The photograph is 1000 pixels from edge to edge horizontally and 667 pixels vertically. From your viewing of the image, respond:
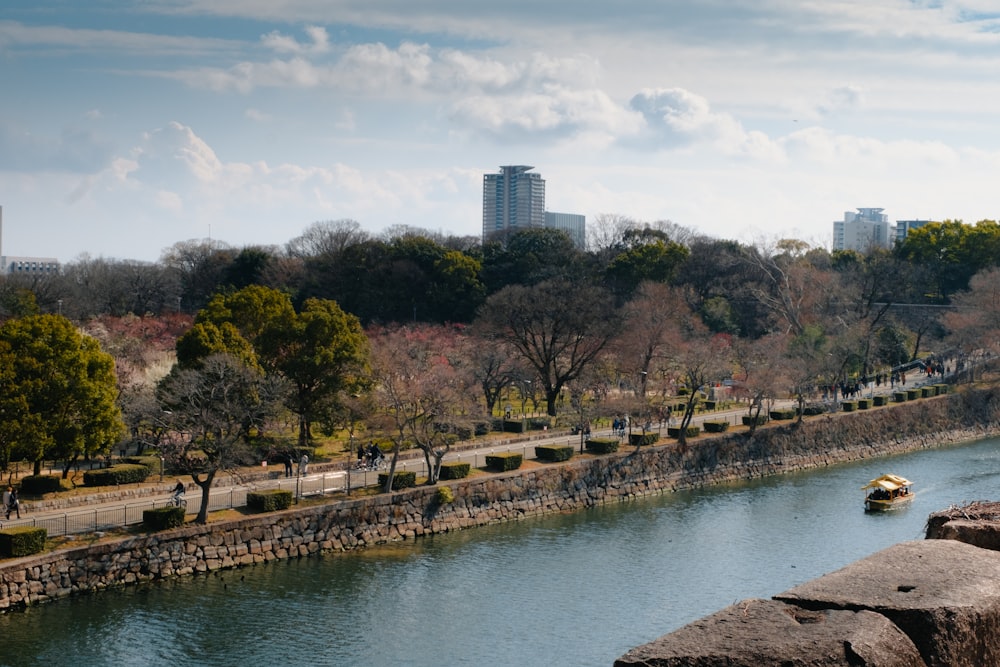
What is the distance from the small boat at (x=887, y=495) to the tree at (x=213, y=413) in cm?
2273

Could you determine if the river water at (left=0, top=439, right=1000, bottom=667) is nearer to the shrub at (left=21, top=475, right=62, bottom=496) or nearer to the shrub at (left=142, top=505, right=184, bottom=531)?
the shrub at (left=142, top=505, right=184, bottom=531)

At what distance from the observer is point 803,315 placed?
7506cm

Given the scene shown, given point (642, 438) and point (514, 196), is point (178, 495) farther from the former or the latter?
point (514, 196)

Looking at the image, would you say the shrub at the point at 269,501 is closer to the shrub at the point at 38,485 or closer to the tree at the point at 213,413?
the tree at the point at 213,413

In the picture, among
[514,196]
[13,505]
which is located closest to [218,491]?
[13,505]

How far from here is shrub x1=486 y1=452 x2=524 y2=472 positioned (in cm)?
3972

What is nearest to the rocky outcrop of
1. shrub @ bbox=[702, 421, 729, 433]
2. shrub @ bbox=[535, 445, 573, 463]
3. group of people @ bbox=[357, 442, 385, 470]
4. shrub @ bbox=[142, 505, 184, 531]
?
shrub @ bbox=[142, 505, 184, 531]

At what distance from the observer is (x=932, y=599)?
271 inches

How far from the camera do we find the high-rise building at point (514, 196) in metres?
195

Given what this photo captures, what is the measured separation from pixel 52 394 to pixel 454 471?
1330 centimetres

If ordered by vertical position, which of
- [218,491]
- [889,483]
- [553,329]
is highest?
[553,329]

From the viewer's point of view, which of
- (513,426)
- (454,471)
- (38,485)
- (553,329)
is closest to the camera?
(38,485)

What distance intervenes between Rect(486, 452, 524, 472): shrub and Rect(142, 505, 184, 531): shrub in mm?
12843

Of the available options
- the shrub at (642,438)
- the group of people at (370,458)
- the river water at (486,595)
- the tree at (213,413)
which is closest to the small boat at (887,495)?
the river water at (486,595)
